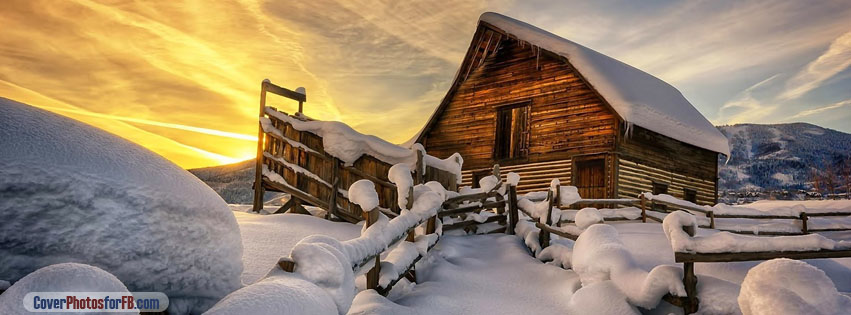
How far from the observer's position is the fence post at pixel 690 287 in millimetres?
4062

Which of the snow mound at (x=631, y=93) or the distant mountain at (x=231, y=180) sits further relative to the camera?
the distant mountain at (x=231, y=180)

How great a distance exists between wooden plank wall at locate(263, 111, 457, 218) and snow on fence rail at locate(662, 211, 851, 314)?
532 centimetres

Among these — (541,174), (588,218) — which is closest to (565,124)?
(541,174)

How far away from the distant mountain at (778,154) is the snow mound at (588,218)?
3278 inches

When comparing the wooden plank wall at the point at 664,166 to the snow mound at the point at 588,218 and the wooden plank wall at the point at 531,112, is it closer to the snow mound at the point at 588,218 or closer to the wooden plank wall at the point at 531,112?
the wooden plank wall at the point at 531,112

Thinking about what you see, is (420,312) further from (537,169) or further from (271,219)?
(537,169)

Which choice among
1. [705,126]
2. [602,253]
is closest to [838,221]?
[705,126]

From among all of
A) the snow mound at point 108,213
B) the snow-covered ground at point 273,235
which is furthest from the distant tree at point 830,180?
the snow mound at point 108,213

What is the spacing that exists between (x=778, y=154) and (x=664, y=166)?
109 meters

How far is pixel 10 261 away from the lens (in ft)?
5.26

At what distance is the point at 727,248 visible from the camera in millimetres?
3986

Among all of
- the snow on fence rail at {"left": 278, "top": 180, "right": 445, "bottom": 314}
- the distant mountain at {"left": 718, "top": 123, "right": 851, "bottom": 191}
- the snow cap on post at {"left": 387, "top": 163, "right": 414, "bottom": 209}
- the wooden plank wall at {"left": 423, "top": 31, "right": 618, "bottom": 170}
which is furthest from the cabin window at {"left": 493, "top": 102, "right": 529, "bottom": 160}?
the distant mountain at {"left": 718, "top": 123, "right": 851, "bottom": 191}

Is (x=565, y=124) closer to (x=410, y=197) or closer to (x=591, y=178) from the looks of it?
(x=591, y=178)

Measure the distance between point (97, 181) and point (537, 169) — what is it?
628 inches
